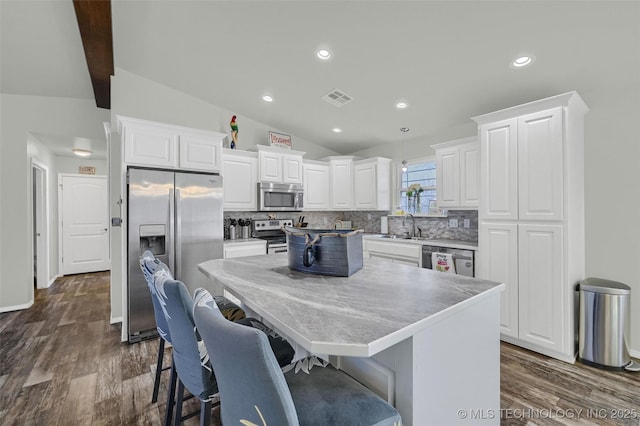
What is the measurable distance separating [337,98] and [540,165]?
2201 mm

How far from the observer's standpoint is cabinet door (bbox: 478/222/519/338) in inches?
111

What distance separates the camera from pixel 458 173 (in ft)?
11.7

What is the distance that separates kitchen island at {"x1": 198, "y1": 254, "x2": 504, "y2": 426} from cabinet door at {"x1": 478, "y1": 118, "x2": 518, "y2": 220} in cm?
169

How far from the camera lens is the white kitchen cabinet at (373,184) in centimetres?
464

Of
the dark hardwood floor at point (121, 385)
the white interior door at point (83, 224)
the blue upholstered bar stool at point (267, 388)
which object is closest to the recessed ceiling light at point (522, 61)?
the dark hardwood floor at point (121, 385)

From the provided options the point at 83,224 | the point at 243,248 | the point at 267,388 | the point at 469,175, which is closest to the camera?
the point at 267,388

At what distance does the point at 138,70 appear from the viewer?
3475 mm

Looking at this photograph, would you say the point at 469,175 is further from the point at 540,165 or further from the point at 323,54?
the point at 323,54

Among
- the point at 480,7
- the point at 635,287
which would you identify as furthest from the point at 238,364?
the point at 635,287

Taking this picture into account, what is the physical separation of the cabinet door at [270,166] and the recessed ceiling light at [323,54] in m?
1.78

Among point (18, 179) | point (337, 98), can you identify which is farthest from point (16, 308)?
point (337, 98)

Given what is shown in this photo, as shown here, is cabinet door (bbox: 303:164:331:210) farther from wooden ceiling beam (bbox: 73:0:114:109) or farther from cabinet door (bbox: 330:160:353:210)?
wooden ceiling beam (bbox: 73:0:114:109)

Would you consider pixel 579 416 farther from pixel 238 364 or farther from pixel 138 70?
pixel 138 70

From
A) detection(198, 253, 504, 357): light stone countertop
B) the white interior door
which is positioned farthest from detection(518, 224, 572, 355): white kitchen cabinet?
the white interior door
